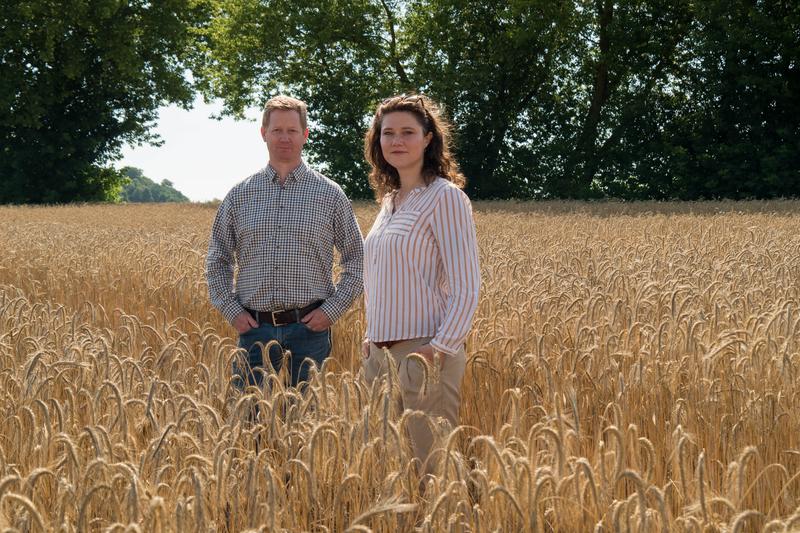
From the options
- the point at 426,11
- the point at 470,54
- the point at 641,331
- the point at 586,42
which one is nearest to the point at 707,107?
the point at 586,42

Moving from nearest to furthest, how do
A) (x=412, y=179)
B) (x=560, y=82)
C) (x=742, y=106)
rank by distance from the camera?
(x=412, y=179)
(x=742, y=106)
(x=560, y=82)

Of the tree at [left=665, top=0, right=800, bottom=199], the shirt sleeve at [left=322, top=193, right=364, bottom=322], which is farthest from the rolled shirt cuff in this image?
the tree at [left=665, top=0, right=800, bottom=199]

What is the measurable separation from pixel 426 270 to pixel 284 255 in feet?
3.88

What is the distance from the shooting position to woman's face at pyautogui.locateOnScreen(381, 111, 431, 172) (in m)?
3.40

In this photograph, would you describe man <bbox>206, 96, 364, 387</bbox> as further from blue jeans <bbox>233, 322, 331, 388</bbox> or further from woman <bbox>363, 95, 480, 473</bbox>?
woman <bbox>363, 95, 480, 473</bbox>

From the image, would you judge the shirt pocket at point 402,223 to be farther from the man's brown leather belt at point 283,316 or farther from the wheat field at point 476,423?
the man's brown leather belt at point 283,316

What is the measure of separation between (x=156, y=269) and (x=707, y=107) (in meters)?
27.2

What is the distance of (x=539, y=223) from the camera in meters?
14.8

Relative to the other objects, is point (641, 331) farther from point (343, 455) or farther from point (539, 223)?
point (539, 223)

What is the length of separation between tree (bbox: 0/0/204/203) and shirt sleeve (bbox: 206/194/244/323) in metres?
33.9

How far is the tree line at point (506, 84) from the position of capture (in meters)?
29.8

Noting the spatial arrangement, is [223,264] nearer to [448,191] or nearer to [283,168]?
[283,168]

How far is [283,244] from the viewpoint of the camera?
4.39 meters

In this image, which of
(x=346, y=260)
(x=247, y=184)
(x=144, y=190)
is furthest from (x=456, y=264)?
(x=144, y=190)
